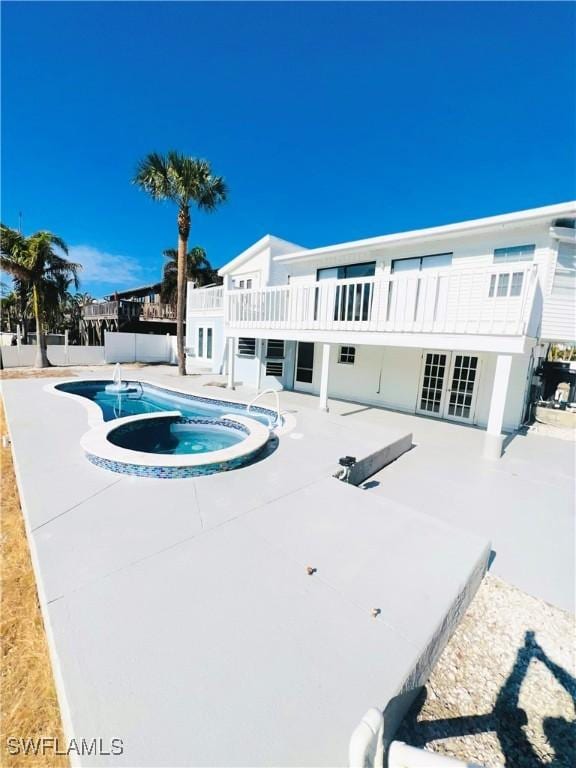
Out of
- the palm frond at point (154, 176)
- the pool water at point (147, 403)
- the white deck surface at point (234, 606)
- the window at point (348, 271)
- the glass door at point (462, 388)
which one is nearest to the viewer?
the white deck surface at point (234, 606)

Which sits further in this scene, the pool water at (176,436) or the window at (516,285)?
the window at (516,285)

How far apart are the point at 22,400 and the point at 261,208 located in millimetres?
23559

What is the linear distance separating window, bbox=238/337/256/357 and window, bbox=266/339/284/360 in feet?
2.27

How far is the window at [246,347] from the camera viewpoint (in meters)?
13.0

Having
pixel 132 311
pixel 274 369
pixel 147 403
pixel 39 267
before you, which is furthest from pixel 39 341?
pixel 274 369

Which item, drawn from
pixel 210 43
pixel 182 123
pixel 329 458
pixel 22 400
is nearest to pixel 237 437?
pixel 329 458

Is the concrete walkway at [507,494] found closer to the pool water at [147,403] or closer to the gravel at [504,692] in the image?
the gravel at [504,692]

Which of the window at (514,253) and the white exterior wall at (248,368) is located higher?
the window at (514,253)

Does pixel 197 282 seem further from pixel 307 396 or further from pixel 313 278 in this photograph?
pixel 307 396

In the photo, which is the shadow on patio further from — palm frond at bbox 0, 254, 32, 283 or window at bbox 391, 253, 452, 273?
palm frond at bbox 0, 254, 32, 283

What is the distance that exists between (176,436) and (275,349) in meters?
6.27

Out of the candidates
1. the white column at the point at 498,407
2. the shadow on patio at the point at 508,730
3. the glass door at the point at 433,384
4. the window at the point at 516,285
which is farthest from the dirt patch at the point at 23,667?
the window at the point at 516,285

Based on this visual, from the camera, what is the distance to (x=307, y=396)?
1152 cm

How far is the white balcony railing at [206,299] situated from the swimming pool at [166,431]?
649 cm
